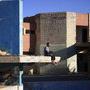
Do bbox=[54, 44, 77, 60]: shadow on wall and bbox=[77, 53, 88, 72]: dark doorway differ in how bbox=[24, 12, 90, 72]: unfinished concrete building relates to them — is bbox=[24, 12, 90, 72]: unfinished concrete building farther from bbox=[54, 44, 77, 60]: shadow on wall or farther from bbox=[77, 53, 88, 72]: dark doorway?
bbox=[77, 53, 88, 72]: dark doorway

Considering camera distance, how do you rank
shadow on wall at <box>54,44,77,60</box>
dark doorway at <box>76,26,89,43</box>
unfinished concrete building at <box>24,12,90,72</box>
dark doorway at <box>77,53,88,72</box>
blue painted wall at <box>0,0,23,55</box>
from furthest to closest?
dark doorway at <box>77,53,88,72</box>
dark doorway at <box>76,26,89,43</box>
shadow on wall at <box>54,44,77,60</box>
unfinished concrete building at <box>24,12,90,72</box>
blue painted wall at <box>0,0,23,55</box>

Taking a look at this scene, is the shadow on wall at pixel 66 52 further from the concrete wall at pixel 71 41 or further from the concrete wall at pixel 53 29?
the concrete wall at pixel 53 29

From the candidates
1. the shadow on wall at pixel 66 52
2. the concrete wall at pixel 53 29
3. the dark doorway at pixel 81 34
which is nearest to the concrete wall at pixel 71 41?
the shadow on wall at pixel 66 52

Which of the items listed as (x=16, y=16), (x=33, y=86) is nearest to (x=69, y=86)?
(x=33, y=86)

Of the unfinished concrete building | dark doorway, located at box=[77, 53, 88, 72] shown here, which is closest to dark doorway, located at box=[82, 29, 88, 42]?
the unfinished concrete building

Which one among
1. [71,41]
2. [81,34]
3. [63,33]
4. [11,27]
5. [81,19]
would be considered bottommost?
[71,41]

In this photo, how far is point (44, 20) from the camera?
1606 inches

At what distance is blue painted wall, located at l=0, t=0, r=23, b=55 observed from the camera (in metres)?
14.3

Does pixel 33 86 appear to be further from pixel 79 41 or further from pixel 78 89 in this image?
pixel 79 41

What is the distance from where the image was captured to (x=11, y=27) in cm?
1445

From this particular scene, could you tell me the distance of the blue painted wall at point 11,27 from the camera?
1434cm

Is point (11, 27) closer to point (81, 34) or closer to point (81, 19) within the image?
point (81, 19)

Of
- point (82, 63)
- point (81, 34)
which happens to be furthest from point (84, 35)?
point (82, 63)

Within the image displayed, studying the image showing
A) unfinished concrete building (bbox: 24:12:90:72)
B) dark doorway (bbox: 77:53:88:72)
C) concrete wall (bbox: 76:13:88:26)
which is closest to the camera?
unfinished concrete building (bbox: 24:12:90:72)
